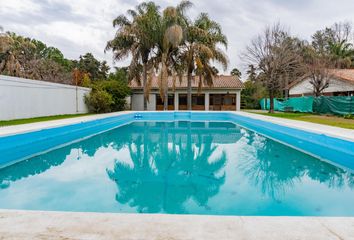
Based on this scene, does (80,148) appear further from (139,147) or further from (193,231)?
(193,231)

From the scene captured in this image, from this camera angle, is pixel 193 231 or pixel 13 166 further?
pixel 13 166

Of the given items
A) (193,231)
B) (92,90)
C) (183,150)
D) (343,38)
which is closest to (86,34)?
(92,90)

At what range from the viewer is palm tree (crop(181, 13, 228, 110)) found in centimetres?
2056

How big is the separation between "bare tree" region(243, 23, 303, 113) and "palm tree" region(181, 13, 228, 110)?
2830 millimetres

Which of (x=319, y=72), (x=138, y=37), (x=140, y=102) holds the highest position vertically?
(x=138, y=37)

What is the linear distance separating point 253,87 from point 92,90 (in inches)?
672

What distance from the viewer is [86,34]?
68.1 feet

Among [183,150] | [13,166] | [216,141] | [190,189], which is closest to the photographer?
[190,189]

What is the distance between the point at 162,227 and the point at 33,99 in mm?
13757

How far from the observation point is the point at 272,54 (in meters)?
18.4

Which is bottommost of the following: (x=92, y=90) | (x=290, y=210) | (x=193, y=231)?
(x=290, y=210)

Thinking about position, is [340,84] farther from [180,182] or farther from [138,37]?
[180,182]

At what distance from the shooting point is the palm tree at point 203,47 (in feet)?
67.5

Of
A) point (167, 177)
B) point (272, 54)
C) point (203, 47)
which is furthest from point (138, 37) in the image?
point (167, 177)
